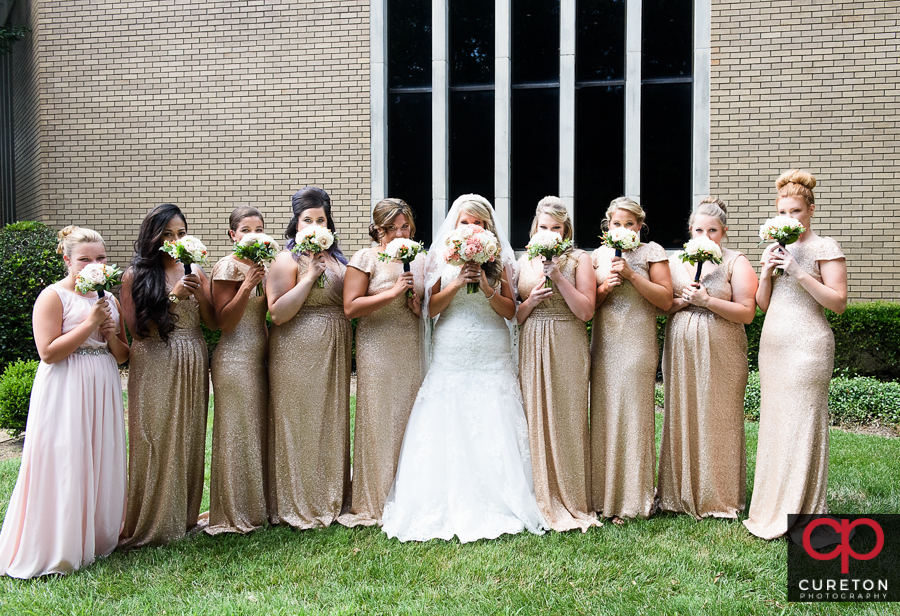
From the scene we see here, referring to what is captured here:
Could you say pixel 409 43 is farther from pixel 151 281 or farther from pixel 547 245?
pixel 151 281

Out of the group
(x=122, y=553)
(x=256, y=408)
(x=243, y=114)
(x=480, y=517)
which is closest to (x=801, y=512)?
(x=480, y=517)

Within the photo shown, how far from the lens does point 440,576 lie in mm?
4195

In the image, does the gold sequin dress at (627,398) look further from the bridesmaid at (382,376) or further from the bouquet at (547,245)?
the bridesmaid at (382,376)

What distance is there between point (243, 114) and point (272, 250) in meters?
7.93

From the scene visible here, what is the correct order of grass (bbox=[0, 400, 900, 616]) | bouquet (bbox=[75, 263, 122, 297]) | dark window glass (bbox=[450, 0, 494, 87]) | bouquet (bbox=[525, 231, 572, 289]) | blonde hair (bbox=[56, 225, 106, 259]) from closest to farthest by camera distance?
grass (bbox=[0, 400, 900, 616]) < bouquet (bbox=[75, 263, 122, 297]) < blonde hair (bbox=[56, 225, 106, 259]) < bouquet (bbox=[525, 231, 572, 289]) < dark window glass (bbox=[450, 0, 494, 87])

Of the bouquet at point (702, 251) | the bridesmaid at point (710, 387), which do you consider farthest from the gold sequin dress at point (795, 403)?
the bouquet at point (702, 251)

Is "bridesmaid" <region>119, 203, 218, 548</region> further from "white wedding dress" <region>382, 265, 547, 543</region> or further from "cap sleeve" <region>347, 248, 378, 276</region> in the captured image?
"white wedding dress" <region>382, 265, 547, 543</region>

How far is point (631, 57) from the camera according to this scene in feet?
37.4

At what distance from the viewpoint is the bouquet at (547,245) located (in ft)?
16.0

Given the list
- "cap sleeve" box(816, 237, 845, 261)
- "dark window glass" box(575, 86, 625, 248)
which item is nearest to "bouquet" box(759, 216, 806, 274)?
"cap sleeve" box(816, 237, 845, 261)

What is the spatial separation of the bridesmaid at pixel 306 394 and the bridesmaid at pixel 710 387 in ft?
8.63

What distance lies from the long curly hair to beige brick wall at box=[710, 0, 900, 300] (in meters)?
9.24

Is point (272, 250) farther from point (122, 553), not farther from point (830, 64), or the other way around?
point (830, 64)

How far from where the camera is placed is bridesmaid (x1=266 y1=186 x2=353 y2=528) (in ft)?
16.9
